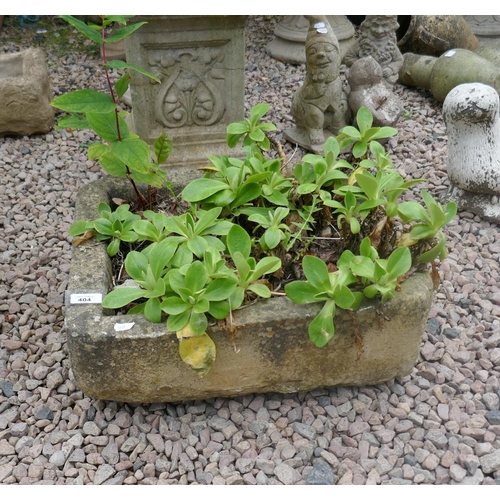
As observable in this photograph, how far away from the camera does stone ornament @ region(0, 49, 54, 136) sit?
3.11 metres

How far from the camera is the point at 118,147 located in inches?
68.3

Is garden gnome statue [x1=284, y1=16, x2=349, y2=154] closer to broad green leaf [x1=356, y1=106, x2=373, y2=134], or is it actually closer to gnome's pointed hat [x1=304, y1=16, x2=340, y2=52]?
gnome's pointed hat [x1=304, y1=16, x2=340, y2=52]

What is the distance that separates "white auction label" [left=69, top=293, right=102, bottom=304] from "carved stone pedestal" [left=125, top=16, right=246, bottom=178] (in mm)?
1338

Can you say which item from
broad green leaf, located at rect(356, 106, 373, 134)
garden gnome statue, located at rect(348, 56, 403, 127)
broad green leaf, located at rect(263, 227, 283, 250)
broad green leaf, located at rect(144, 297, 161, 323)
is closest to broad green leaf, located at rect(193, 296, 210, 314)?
broad green leaf, located at rect(144, 297, 161, 323)

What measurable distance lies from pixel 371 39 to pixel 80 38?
7.05 feet

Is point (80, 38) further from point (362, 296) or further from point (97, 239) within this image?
point (362, 296)

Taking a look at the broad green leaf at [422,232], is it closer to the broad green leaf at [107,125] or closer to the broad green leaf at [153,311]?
the broad green leaf at [153,311]

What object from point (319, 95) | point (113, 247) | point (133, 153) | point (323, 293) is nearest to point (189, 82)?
point (319, 95)

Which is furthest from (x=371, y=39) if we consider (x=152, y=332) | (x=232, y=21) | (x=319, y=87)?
(x=152, y=332)

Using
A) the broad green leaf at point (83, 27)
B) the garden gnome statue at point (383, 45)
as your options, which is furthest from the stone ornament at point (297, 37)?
the broad green leaf at point (83, 27)

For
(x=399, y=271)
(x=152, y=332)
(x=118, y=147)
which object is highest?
(x=118, y=147)

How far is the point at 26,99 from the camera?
10.2 ft

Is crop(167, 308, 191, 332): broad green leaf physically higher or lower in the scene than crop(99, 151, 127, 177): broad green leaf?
lower

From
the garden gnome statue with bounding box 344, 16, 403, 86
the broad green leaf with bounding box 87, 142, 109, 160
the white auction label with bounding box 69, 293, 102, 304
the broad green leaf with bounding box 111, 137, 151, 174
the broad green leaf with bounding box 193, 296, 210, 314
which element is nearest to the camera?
the broad green leaf with bounding box 193, 296, 210, 314
